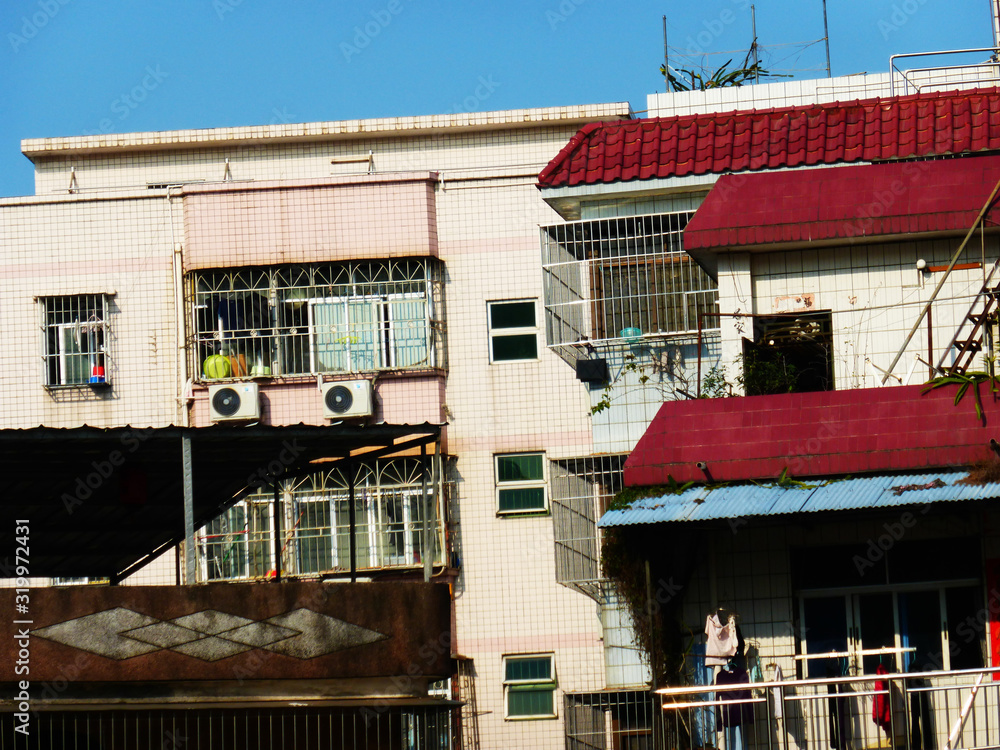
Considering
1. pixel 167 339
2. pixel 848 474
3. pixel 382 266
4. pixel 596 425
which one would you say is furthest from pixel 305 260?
pixel 848 474

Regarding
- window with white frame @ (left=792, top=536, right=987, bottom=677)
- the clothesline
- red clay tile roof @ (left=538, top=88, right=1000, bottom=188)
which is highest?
red clay tile roof @ (left=538, top=88, right=1000, bottom=188)

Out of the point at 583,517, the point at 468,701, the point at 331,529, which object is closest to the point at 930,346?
the point at 583,517

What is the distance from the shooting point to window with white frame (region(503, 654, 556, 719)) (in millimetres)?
23672

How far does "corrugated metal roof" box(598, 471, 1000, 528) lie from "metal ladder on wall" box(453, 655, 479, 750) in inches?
315

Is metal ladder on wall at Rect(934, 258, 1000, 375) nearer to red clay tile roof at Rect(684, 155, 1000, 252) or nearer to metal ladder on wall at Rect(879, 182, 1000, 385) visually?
metal ladder on wall at Rect(879, 182, 1000, 385)

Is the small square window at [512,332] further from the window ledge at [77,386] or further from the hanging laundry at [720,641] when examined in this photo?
the hanging laundry at [720,641]

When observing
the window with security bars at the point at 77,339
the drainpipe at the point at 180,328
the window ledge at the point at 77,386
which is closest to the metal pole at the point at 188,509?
the drainpipe at the point at 180,328

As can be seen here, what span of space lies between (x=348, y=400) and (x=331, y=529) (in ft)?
6.60

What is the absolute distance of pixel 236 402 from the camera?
24000mm

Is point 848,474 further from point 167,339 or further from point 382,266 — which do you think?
point 167,339

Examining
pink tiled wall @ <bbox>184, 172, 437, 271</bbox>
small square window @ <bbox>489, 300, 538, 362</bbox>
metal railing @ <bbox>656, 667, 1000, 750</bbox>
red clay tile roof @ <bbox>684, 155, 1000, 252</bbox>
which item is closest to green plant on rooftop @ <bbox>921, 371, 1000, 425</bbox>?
red clay tile roof @ <bbox>684, 155, 1000, 252</bbox>

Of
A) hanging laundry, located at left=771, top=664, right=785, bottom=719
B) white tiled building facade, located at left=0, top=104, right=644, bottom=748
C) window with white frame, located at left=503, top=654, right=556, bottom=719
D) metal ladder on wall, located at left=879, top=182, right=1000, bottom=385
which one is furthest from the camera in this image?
white tiled building facade, located at left=0, top=104, right=644, bottom=748

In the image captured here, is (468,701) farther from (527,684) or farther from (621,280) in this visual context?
(621,280)

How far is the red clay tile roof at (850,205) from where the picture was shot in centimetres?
1727
